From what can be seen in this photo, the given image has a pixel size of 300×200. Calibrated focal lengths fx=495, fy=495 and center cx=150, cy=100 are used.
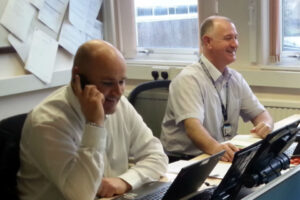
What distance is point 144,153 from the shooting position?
2.20m

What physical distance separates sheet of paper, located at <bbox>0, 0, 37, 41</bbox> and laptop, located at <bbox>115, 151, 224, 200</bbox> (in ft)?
6.67

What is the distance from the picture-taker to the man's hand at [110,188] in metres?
1.91

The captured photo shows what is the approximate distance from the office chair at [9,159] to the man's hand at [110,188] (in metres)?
0.33

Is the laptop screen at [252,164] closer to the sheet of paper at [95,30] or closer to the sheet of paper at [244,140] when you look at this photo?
the sheet of paper at [244,140]

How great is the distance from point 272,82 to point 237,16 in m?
0.56

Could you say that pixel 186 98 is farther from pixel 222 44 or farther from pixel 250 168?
pixel 250 168

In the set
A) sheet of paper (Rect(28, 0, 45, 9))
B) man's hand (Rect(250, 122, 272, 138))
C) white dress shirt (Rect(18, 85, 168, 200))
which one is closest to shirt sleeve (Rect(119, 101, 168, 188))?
white dress shirt (Rect(18, 85, 168, 200))

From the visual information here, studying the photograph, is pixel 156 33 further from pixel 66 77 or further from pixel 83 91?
pixel 83 91

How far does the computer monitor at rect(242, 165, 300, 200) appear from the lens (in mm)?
1150

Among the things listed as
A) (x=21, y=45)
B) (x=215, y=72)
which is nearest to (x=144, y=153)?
(x=215, y=72)

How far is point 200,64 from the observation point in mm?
2951

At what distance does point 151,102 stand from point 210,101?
423 millimetres

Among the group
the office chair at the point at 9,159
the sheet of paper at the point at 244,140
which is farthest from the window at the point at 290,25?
the office chair at the point at 9,159

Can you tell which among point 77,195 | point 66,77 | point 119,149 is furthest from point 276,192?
point 66,77
